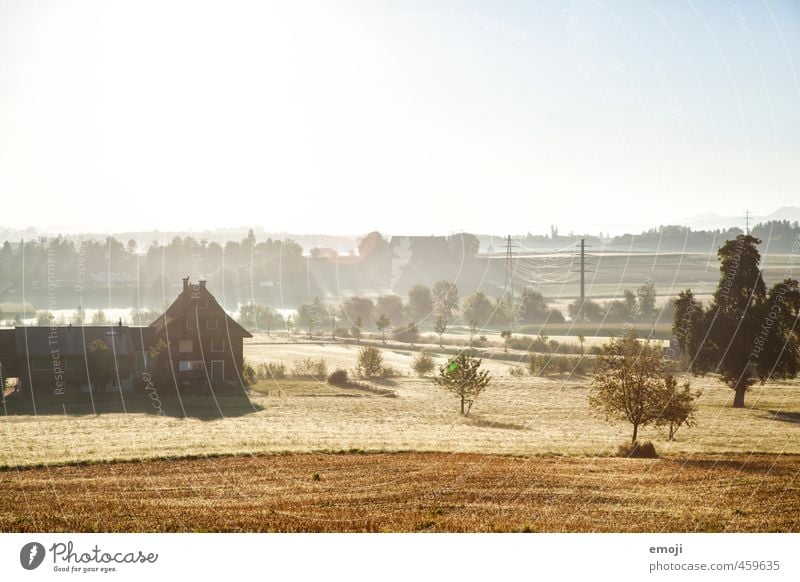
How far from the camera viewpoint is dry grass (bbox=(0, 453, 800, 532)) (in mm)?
10586

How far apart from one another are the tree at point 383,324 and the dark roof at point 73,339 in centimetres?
976

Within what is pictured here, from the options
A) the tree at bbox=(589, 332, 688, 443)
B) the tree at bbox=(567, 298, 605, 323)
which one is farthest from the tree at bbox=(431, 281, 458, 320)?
the tree at bbox=(589, 332, 688, 443)

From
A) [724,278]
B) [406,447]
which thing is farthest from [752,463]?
[724,278]

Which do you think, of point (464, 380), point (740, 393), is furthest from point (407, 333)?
point (740, 393)

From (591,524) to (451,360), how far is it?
15245mm

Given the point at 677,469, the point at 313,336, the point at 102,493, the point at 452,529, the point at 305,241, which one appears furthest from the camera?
the point at 313,336

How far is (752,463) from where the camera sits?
14.8 m

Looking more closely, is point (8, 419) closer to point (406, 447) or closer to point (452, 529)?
point (406, 447)

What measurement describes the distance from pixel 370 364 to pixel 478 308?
5.68 metres

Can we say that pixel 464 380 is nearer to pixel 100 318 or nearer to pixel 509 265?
pixel 509 265

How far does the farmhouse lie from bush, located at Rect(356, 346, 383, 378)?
4724mm

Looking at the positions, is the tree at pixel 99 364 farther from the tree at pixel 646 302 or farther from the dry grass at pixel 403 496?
the tree at pixel 646 302

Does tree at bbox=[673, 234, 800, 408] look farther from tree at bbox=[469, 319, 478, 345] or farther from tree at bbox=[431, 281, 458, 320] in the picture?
tree at bbox=[469, 319, 478, 345]

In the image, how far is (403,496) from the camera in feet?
38.8
